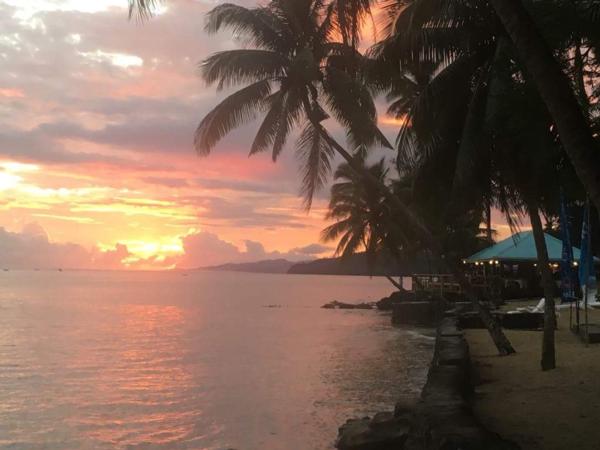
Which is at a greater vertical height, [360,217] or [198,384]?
[360,217]

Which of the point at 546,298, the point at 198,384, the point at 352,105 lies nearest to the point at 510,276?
the point at 352,105

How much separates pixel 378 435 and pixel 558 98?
497 cm

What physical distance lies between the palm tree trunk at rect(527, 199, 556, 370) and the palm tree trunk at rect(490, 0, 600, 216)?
6269 millimetres

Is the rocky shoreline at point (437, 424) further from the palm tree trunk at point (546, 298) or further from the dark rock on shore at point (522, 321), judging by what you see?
the dark rock on shore at point (522, 321)

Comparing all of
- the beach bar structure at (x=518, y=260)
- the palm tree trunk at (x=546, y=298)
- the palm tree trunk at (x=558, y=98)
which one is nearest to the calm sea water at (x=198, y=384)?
the palm tree trunk at (x=546, y=298)

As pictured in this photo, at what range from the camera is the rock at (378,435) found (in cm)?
755

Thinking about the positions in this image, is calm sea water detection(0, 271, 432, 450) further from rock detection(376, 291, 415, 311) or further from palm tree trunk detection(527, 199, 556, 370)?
rock detection(376, 291, 415, 311)

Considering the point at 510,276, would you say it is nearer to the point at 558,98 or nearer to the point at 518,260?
the point at 518,260

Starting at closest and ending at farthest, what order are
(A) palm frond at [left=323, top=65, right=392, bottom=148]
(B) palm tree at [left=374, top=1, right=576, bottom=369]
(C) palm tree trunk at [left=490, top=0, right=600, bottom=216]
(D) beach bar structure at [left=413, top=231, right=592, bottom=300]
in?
(C) palm tree trunk at [left=490, top=0, right=600, bottom=216], (B) palm tree at [left=374, top=1, right=576, bottom=369], (A) palm frond at [left=323, top=65, right=392, bottom=148], (D) beach bar structure at [left=413, top=231, right=592, bottom=300]

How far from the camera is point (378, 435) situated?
782 cm

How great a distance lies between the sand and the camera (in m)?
6.33

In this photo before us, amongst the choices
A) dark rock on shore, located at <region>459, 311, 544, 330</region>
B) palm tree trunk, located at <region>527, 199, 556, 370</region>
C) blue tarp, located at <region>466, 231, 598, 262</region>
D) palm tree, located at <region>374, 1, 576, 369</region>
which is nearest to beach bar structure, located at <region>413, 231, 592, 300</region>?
blue tarp, located at <region>466, 231, 598, 262</region>

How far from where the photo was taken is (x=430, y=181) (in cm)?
→ 1395

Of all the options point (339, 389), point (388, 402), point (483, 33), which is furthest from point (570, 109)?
point (339, 389)
